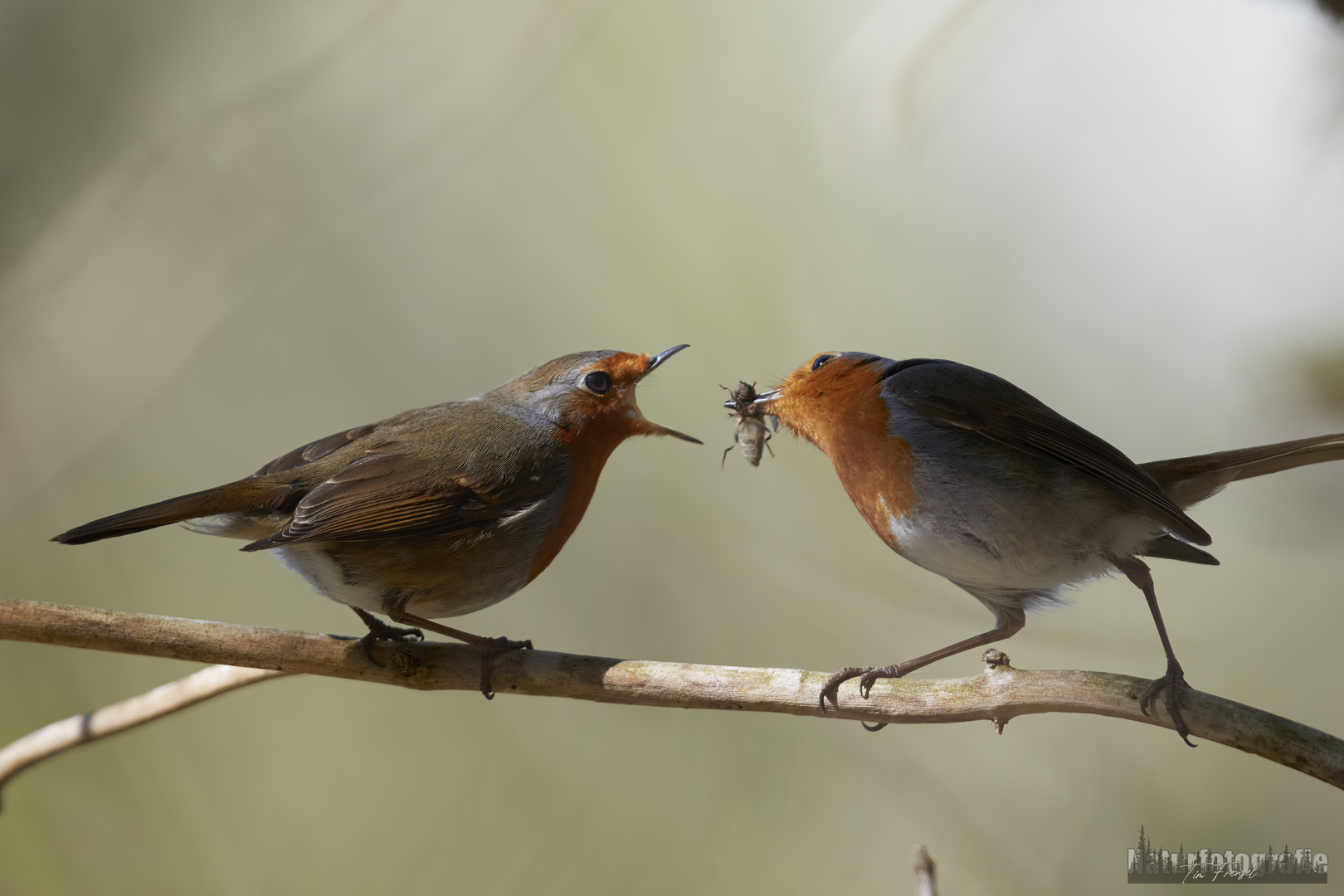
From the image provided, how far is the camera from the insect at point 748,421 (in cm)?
117

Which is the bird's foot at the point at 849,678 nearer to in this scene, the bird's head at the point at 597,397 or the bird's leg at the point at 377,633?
the bird's head at the point at 597,397

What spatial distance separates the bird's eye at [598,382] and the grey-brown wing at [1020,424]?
43 centimetres

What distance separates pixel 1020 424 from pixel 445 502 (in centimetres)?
87

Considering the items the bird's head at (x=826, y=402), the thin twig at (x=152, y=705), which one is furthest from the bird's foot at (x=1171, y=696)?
the thin twig at (x=152, y=705)

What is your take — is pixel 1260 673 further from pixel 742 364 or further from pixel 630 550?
pixel 630 550

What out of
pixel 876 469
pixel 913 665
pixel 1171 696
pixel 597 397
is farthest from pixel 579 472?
pixel 1171 696

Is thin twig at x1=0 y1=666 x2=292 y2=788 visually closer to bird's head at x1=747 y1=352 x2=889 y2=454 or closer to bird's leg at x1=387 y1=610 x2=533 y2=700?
bird's leg at x1=387 y1=610 x2=533 y2=700

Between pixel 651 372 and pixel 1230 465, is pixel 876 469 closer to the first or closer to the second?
pixel 651 372

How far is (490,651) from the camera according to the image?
124 cm

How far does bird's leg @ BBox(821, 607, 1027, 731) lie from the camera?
3.56 feet

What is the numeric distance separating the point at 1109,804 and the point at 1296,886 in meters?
0.30

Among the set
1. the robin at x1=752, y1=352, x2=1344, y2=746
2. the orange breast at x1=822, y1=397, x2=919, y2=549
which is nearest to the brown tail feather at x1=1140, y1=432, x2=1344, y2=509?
the robin at x1=752, y1=352, x2=1344, y2=746

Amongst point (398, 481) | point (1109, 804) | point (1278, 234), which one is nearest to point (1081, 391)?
point (1278, 234)

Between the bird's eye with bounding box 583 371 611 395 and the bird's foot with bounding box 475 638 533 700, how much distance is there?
0.42 m
